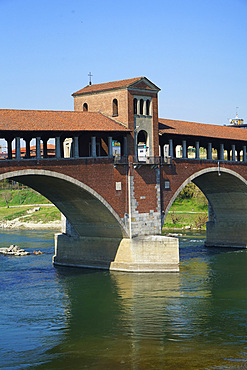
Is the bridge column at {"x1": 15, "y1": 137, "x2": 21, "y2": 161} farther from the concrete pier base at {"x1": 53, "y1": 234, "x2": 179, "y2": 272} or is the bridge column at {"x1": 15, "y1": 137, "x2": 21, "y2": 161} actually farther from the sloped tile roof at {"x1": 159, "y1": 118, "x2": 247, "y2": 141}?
the sloped tile roof at {"x1": 159, "y1": 118, "x2": 247, "y2": 141}

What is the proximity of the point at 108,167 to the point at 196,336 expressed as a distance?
19.9 metres

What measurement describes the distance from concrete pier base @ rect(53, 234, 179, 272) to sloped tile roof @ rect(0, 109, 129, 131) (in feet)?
31.7

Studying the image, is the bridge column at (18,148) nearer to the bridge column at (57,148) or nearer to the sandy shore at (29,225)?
the bridge column at (57,148)

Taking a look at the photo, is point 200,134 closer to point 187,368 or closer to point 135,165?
point 135,165

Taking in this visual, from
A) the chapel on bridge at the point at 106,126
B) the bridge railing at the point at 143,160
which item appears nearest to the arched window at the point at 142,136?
the chapel on bridge at the point at 106,126

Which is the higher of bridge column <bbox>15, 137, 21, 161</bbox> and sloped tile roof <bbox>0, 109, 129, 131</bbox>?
sloped tile roof <bbox>0, 109, 129, 131</bbox>

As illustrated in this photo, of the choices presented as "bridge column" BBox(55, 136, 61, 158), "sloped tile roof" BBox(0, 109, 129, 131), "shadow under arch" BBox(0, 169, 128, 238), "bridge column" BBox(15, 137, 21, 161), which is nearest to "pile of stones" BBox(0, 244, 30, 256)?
"shadow under arch" BBox(0, 169, 128, 238)

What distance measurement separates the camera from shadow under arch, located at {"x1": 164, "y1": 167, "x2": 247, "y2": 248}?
6594cm

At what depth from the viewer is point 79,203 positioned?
51219 millimetres

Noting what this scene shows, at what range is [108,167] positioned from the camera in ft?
163

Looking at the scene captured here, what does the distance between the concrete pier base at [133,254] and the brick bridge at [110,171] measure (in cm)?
8

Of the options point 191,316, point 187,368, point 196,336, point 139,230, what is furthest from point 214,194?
point 187,368

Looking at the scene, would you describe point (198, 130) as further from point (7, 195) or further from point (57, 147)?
point (7, 195)

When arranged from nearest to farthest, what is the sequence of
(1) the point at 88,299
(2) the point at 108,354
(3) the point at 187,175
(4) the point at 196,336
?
(2) the point at 108,354 < (4) the point at 196,336 < (1) the point at 88,299 < (3) the point at 187,175
